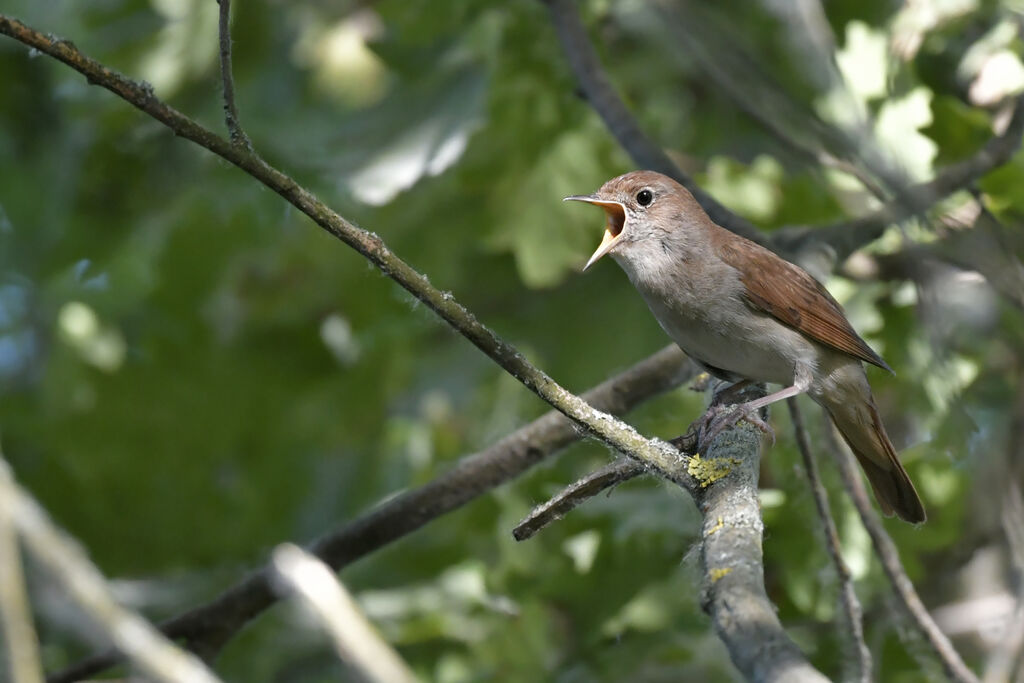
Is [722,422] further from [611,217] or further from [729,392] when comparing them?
[611,217]

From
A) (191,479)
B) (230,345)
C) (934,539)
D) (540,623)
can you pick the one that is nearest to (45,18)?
(230,345)

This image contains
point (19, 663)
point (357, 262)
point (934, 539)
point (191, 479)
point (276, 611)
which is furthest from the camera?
point (191, 479)

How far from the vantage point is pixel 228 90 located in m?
2.21

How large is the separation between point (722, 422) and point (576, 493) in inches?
28.3

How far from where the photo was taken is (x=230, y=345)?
6.84m

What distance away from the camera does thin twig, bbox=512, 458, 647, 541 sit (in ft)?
7.55

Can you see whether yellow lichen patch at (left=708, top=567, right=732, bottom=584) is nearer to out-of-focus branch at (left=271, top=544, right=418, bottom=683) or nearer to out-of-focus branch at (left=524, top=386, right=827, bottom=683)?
out-of-focus branch at (left=524, top=386, right=827, bottom=683)

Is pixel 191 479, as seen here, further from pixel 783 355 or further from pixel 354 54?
pixel 783 355

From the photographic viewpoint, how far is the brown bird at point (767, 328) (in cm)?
353

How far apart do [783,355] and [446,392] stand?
3522mm

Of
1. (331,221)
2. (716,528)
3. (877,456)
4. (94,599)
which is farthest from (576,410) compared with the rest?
(877,456)

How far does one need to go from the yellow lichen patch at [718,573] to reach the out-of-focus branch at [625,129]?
93.3 inches

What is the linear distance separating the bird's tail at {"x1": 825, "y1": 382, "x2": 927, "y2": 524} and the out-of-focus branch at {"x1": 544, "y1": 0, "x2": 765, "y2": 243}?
2.74ft

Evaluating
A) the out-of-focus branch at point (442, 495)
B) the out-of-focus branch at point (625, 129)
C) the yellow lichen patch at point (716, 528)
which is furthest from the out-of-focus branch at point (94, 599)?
the out-of-focus branch at point (625, 129)
